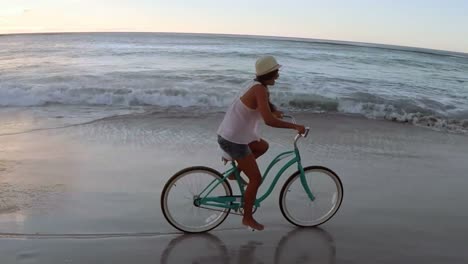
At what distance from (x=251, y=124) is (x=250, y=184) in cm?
60

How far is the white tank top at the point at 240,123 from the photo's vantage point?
14.4 ft

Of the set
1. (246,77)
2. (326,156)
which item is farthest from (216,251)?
(246,77)

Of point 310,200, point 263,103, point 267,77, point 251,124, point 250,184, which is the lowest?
point 310,200

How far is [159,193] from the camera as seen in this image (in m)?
5.98

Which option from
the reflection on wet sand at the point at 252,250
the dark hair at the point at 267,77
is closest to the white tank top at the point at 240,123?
the dark hair at the point at 267,77

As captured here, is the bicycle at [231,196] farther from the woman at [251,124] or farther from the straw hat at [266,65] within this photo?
the straw hat at [266,65]

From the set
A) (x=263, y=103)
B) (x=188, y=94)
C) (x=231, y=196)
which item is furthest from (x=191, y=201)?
(x=188, y=94)

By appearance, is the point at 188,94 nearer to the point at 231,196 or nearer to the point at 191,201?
the point at 191,201

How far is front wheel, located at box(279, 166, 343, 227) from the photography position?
195 inches

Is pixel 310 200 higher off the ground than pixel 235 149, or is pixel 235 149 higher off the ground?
pixel 235 149

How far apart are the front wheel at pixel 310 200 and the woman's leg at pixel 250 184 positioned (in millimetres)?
416

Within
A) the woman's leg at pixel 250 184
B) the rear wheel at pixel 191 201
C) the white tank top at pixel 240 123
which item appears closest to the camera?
the white tank top at pixel 240 123

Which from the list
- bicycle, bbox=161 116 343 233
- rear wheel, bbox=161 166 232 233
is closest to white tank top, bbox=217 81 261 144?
bicycle, bbox=161 116 343 233

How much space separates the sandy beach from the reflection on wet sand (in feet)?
0.03
